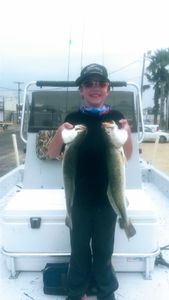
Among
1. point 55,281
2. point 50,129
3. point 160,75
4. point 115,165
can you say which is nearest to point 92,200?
point 115,165

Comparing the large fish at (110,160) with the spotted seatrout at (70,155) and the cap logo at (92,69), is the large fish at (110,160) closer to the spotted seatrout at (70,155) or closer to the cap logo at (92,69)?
the spotted seatrout at (70,155)

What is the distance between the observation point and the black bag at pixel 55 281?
277 centimetres

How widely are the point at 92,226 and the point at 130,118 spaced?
251 centimetres

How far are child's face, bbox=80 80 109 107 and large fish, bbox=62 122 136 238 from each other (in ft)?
1.12

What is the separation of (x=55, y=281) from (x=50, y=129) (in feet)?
7.93

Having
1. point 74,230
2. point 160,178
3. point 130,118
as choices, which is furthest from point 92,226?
point 160,178

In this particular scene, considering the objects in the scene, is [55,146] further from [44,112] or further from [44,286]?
[44,112]

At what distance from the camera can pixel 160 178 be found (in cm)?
618

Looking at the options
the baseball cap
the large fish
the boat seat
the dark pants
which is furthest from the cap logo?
the boat seat

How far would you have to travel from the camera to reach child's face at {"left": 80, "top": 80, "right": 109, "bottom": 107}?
8.71 feet

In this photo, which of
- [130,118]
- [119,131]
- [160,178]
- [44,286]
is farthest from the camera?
[160,178]

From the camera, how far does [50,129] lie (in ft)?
15.8

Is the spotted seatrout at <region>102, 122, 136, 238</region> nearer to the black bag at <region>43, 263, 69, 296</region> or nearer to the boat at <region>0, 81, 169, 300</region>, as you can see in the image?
the boat at <region>0, 81, 169, 300</region>

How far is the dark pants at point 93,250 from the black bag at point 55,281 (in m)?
0.19
